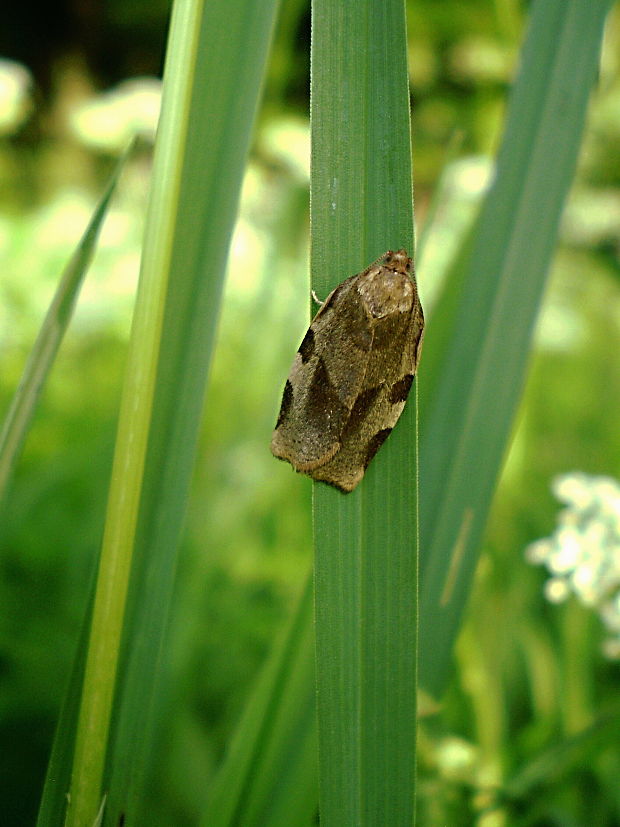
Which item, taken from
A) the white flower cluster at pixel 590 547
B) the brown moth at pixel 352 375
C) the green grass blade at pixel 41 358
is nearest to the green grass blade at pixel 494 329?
the brown moth at pixel 352 375

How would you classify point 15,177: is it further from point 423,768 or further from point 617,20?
point 423,768

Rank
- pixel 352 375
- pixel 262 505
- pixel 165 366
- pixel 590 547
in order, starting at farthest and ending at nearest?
pixel 262 505 < pixel 590 547 < pixel 352 375 < pixel 165 366

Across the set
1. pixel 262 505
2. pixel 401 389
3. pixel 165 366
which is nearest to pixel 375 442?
pixel 401 389

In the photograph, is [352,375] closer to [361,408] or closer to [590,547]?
[361,408]

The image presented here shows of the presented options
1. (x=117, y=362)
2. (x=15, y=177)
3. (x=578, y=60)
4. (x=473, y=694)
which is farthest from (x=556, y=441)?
(x=15, y=177)

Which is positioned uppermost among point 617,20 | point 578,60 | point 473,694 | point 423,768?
point 617,20

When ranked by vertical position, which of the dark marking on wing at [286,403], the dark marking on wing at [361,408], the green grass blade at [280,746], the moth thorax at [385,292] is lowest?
the green grass blade at [280,746]

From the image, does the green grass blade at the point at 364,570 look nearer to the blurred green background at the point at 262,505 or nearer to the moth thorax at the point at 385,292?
the moth thorax at the point at 385,292
